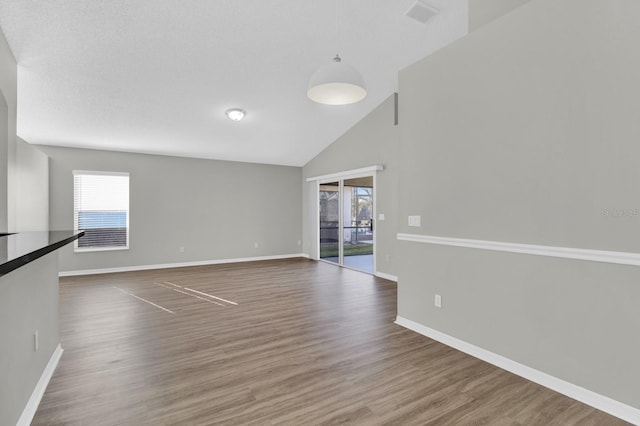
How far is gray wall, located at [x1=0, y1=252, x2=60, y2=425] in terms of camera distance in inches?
64.1

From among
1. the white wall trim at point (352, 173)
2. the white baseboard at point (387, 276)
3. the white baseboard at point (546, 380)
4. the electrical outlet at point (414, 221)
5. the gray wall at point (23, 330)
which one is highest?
the white wall trim at point (352, 173)

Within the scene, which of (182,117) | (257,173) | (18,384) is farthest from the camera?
(257,173)

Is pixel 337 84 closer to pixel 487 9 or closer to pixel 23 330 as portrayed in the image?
pixel 487 9

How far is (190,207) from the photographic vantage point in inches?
303

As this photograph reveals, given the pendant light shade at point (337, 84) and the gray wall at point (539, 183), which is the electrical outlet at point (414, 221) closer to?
the gray wall at point (539, 183)

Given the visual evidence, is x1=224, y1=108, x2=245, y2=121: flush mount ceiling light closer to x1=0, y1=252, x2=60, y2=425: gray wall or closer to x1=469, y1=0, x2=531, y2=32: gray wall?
x1=0, y1=252, x2=60, y2=425: gray wall

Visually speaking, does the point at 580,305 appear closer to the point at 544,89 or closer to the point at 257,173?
the point at 544,89

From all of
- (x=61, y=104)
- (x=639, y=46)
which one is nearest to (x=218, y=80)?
(x=61, y=104)

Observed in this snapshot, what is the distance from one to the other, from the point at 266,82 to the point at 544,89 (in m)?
3.68

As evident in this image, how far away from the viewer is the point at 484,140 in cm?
291

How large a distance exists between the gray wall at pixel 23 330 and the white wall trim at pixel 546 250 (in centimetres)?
324

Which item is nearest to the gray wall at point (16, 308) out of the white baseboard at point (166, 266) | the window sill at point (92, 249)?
the window sill at point (92, 249)

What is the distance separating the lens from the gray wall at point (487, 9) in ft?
10.5

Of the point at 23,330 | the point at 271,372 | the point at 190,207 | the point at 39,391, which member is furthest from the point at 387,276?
the point at 23,330
